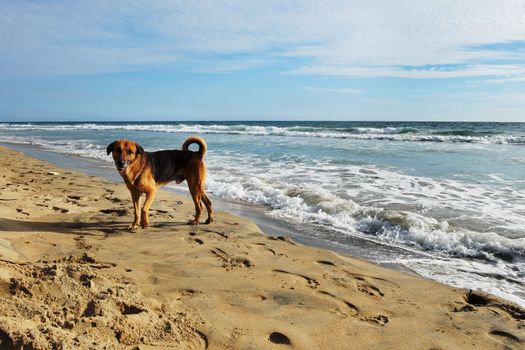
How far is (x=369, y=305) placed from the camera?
3197 mm

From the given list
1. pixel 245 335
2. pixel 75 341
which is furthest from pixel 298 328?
pixel 75 341

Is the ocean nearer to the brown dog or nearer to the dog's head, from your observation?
the brown dog

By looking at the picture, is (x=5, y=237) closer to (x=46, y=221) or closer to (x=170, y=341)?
(x=46, y=221)

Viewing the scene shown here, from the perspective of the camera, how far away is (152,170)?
5566mm

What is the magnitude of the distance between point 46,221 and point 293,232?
344cm

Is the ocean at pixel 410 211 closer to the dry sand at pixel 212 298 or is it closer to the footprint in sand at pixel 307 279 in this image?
the dry sand at pixel 212 298

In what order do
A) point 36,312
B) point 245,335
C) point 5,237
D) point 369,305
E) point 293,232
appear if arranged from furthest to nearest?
point 293,232 → point 5,237 → point 369,305 → point 245,335 → point 36,312

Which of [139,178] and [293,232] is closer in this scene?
[139,178]

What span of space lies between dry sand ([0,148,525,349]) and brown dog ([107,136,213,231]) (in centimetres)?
49

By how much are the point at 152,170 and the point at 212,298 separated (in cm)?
293

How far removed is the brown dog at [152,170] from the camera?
5138 mm

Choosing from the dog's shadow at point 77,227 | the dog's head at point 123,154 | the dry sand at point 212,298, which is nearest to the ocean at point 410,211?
the dry sand at point 212,298

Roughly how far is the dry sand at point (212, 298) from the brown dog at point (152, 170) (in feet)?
1.61

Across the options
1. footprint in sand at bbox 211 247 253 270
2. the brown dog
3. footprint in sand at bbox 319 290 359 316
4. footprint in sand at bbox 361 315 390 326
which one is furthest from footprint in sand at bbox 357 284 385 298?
the brown dog
